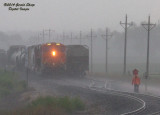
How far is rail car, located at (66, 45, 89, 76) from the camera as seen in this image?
1718 inches

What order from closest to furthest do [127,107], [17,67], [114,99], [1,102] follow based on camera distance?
[127,107] < [114,99] < [1,102] < [17,67]

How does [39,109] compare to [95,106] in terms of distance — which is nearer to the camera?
[39,109]

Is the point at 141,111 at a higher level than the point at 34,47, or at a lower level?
lower

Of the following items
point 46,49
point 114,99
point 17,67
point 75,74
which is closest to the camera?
point 114,99

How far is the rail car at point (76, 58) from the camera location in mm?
43625

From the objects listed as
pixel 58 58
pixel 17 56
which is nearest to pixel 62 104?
pixel 58 58

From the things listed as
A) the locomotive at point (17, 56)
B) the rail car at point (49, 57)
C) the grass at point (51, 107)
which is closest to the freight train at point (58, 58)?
the rail car at point (49, 57)

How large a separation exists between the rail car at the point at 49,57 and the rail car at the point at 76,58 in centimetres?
100

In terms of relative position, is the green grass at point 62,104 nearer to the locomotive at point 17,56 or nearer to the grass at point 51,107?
the grass at point 51,107

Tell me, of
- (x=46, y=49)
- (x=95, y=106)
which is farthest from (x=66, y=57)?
(x=95, y=106)

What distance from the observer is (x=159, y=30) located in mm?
155000

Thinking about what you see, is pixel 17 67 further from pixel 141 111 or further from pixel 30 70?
pixel 141 111

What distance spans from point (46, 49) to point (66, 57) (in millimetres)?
2430

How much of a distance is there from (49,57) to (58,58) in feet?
3.00
